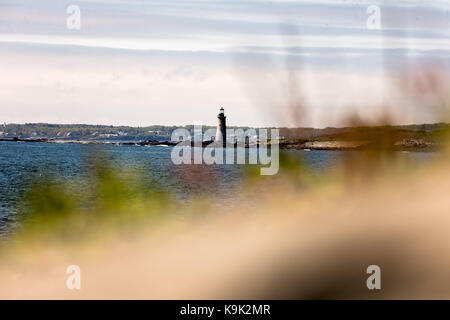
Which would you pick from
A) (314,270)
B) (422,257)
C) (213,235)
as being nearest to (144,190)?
(213,235)

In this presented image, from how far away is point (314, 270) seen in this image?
909 centimetres

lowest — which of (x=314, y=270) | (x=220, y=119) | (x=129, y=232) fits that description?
(x=314, y=270)

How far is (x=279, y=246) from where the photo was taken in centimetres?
1014

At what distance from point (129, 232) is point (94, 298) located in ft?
3.31

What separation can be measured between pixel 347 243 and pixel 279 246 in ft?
3.29

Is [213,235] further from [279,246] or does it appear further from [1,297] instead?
[1,297]

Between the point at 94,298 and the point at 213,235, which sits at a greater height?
the point at 213,235

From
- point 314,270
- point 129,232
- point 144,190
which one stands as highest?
point 144,190
